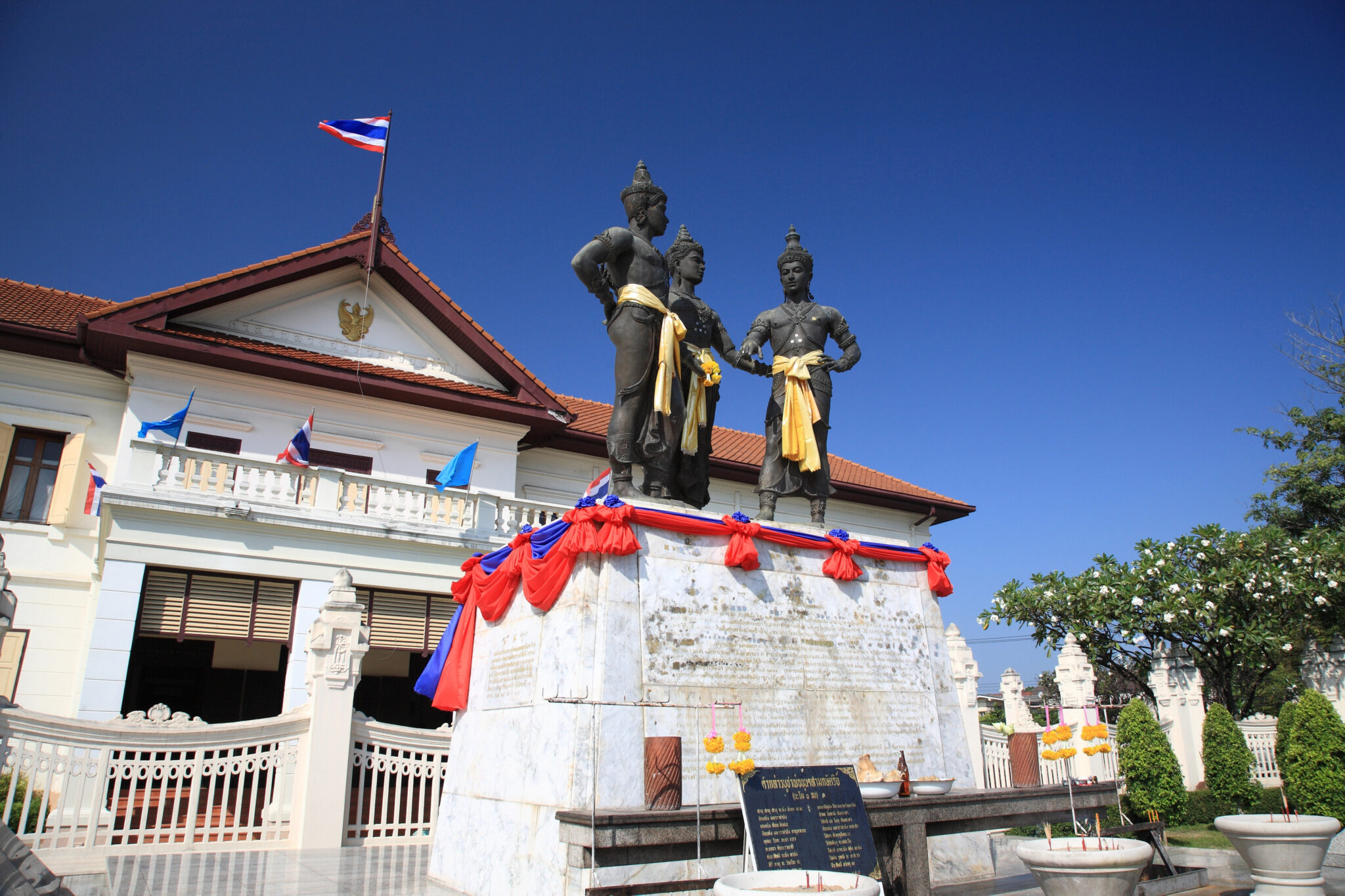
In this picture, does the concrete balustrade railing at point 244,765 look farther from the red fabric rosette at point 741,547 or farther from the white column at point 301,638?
the red fabric rosette at point 741,547

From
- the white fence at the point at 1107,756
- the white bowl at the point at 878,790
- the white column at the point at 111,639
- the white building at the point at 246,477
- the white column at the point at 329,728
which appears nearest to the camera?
the white bowl at the point at 878,790

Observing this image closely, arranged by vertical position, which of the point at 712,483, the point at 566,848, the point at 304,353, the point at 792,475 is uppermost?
the point at 304,353

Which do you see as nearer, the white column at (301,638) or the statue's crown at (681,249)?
the statue's crown at (681,249)

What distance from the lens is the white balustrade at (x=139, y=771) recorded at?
7.05 m

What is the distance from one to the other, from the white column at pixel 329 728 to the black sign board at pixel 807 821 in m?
5.42

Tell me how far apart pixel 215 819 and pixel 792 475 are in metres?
8.15

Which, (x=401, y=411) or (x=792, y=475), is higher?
(x=401, y=411)

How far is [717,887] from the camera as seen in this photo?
3303mm

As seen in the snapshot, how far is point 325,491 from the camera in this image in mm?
13359

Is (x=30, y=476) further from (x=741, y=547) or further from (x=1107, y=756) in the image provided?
(x=1107, y=756)

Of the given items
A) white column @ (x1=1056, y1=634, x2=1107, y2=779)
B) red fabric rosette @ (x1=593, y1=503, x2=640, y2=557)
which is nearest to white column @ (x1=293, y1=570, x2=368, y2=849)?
red fabric rosette @ (x1=593, y1=503, x2=640, y2=557)

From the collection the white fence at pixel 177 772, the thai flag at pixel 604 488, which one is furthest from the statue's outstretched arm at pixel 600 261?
the white fence at pixel 177 772

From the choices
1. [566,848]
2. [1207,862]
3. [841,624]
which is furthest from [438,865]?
[1207,862]

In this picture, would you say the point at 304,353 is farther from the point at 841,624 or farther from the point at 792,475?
the point at 841,624
